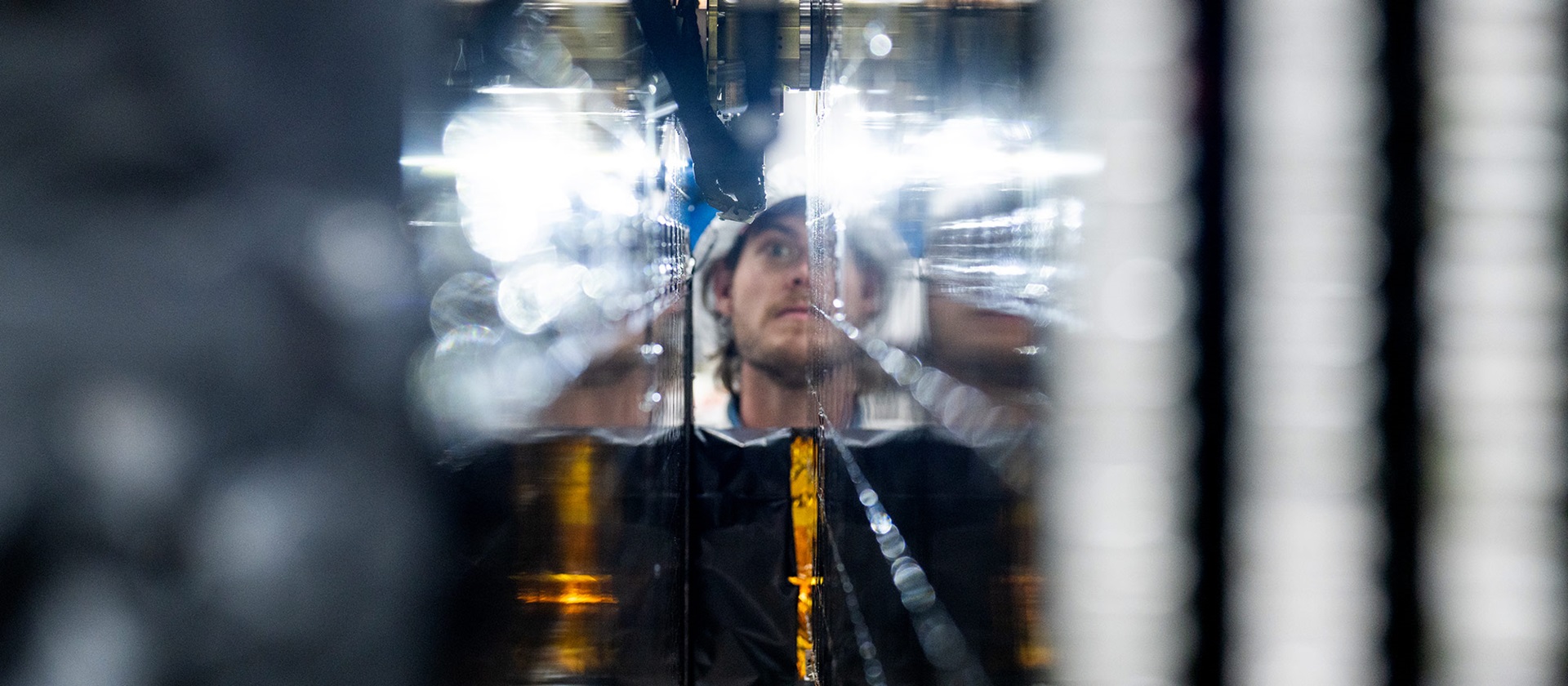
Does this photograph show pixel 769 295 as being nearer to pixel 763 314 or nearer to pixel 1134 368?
pixel 763 314

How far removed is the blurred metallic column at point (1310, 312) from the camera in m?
0.24

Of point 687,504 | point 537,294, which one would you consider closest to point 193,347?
point 537,294

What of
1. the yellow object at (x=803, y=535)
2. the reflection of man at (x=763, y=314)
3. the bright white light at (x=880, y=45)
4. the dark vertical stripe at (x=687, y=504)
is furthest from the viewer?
the reflection of man at (x=763, y=314)

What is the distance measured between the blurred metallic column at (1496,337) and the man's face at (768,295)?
3872 mm

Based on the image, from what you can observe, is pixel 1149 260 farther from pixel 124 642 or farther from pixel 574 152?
pixel 574 152

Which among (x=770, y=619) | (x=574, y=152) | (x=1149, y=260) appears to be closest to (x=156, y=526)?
(x=1149, y=260)

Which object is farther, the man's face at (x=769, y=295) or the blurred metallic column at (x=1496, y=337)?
the man's face at (x=769, y=295)

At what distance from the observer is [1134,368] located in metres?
0.27

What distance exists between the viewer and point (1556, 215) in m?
0.23

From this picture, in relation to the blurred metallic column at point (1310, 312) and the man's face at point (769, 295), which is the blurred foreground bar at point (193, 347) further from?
the man's face at point (769, 295)

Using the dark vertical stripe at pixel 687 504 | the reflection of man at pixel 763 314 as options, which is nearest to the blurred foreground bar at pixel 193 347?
the dark vertical stripe at pixel 687 504

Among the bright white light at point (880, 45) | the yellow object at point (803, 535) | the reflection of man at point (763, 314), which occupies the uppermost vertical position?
the bright white light at point (880, 45)

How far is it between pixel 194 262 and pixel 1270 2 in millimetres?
278

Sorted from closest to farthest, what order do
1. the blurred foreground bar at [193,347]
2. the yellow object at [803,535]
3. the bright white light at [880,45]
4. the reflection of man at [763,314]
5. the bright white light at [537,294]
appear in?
the blurred foreground bar at [193,347]
the bright white light at [537,294]
the bright white light at [880,45]
the yellow object at [803,535]
the reflection of man at [763,314]
